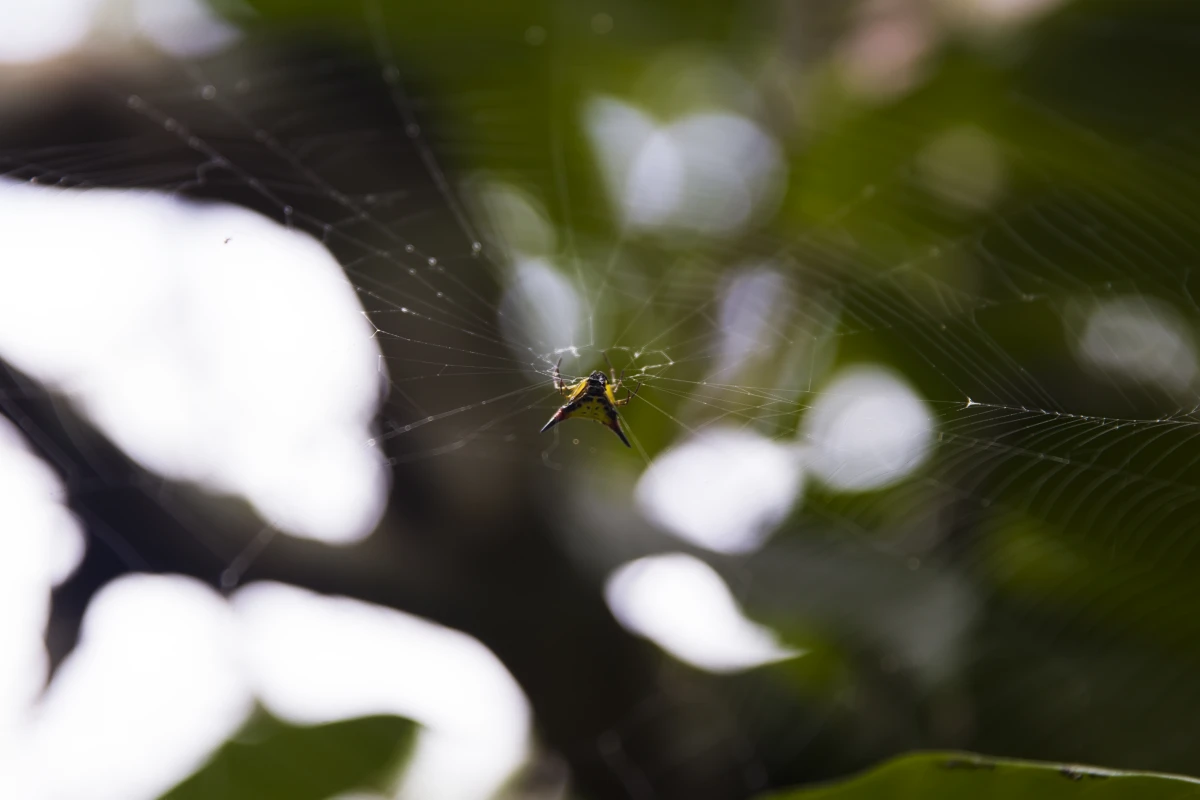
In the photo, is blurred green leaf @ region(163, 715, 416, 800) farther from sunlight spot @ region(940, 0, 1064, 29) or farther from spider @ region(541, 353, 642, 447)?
sunlight spot @ region(940, 0, 1064, 29)

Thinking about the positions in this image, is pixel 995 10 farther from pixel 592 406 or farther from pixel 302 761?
pixel 302 761

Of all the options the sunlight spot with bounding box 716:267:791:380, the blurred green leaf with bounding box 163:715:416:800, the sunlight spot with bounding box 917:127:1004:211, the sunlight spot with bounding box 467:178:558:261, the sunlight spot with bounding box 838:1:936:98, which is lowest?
the blurred green leaf with bounding box 163:715:416:800

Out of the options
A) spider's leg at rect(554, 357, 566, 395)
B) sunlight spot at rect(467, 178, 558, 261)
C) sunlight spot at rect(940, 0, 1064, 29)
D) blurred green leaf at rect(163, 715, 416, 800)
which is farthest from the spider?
sunlight spot at rect(940, 0, 1064, 29)

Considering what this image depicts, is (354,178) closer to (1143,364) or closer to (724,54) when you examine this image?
(724,54)

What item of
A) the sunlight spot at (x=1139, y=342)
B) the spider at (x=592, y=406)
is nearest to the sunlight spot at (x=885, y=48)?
the sunlight spot at (x=1139, y=342)

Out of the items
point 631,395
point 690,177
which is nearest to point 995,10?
point 690,177
